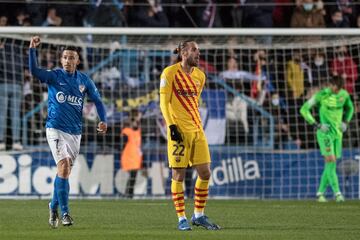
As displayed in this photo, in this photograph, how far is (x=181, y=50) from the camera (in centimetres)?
1171

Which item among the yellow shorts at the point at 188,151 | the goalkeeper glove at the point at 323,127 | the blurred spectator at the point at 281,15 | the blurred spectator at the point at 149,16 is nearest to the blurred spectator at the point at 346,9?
the blurred spectator at the point at 281,15

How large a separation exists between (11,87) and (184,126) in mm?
9600

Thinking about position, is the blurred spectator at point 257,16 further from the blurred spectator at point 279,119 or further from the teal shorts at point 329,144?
the teal shorts at point 329,144

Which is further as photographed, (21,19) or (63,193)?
(21,19)

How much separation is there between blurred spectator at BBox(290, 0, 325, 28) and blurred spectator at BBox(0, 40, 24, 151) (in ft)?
20.9

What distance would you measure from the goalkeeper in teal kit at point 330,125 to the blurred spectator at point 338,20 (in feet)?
15.5

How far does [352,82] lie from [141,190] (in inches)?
208

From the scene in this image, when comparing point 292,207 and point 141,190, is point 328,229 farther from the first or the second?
point 141,190

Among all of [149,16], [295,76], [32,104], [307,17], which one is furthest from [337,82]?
[32,104]

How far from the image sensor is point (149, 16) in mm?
22719

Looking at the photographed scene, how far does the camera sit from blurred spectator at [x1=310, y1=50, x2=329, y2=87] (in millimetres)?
21938

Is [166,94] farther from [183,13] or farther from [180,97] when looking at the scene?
[183,13]

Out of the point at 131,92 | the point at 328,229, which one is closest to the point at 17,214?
the point at 328,229

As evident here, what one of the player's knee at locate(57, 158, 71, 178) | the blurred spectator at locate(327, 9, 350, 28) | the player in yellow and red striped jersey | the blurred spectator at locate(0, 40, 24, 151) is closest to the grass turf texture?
the player in yellow and red striped jersey
